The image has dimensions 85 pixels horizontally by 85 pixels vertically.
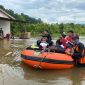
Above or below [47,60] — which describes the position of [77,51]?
above

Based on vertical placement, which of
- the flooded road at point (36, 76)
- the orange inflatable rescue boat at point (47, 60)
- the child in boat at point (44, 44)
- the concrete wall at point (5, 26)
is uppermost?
the concrete wall at point (5, 26)

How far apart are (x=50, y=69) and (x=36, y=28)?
4053cm

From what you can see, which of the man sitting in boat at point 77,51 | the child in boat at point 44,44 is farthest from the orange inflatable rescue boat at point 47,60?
the child in boat at point 44,44

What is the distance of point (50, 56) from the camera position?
9.36 m

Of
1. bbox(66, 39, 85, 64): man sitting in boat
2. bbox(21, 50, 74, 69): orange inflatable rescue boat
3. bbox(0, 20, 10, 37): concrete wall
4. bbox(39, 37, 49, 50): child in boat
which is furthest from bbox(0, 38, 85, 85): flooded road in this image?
bbox(0, 20, 10, 37): concrete wall

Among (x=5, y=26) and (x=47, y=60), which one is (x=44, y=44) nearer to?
(x=47, y=60)

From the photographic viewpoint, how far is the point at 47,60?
9211 millimetres

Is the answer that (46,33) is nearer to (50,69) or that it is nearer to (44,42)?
(44,42)

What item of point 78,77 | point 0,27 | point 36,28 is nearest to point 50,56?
point 78,77

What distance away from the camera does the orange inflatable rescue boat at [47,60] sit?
30.2ft

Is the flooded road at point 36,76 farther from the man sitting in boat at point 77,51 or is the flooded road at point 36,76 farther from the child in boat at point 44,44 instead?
the child in boat at point 44,44

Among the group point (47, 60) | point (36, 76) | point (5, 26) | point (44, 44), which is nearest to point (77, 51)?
point (44, 44)

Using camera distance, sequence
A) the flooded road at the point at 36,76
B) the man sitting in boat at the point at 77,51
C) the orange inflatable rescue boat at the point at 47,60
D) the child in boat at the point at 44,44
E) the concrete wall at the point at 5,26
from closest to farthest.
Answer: the flooded road at the point at 36,76 → the orange inflatable rescue boat at the point at 47,60 → the man sitting in boat at the point at 77,51 → the child in boat at the point at 44,44 → the concrete wall at the point at 5,26

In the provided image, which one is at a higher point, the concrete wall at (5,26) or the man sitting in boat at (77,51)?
the concrete wall at (5,26)
